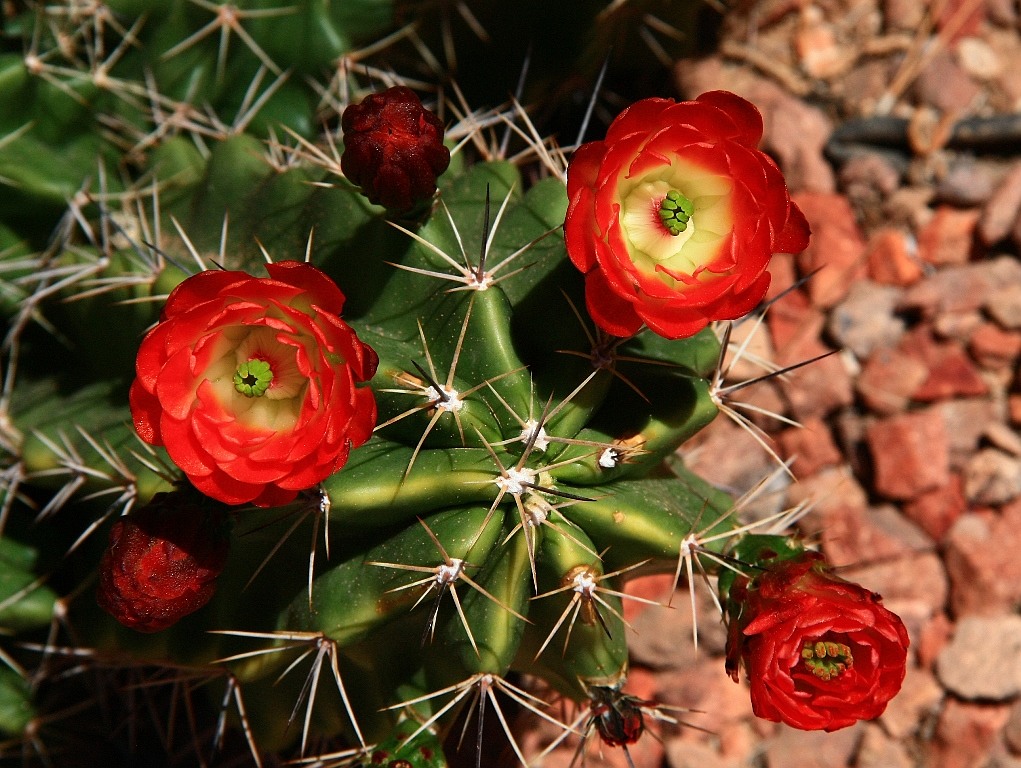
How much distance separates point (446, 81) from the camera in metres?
2.84

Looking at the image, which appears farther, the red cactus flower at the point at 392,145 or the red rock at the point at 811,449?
the red rock at the point at 811,449

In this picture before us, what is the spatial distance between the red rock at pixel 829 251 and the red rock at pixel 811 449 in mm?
444

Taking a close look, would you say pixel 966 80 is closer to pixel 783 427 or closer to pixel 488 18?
pixel 783 427

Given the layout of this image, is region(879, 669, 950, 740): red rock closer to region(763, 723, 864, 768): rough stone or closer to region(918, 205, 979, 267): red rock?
region(763, 723, 864, 768): rough stone

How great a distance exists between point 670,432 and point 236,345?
0.81 m

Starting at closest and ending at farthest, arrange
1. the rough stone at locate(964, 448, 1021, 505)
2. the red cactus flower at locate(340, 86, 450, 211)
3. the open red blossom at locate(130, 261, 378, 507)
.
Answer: the open red blossom at locate(130, 261, 378, 507)
the red cactus flower at locate(340, 86, 450, 211)
the rough stone at locate(964, 448, 1021, 505)

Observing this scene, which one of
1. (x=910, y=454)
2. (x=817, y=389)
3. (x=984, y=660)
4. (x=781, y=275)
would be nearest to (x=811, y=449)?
(x=817, y=389)

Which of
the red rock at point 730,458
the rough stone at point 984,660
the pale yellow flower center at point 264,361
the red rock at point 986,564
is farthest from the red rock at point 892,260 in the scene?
the pale yellow flower center at point 264,361

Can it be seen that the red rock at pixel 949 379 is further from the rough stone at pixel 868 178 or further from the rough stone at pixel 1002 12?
the rough stone at pixel 1002 12

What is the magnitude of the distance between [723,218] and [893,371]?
204 cm

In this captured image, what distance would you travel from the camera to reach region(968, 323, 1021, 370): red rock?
3.29 metres

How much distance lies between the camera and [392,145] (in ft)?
5.38

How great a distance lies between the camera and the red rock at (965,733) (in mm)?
3045

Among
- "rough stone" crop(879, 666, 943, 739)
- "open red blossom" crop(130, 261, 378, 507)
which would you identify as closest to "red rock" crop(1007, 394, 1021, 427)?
"rough stone" crop(879, 666, 943, 739)
